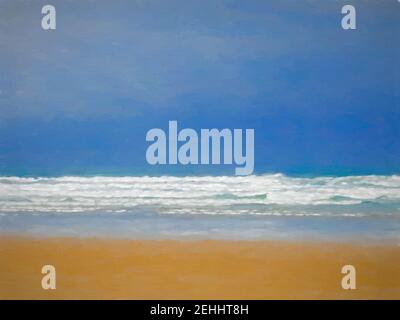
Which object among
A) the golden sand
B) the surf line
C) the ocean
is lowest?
the golden sand

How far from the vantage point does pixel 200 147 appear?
2.25m

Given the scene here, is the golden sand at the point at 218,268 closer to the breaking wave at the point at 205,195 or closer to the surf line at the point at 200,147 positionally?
the breaking wave at the point at 205,195

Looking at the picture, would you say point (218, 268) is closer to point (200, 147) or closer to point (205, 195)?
point (205, 195)

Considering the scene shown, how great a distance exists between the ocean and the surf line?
0.06 metres

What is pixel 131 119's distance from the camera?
2.25m

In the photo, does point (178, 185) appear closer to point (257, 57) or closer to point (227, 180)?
point (227, 180)

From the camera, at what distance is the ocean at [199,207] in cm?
224

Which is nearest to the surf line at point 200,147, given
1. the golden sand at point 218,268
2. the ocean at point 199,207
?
the ocean at point 199,207

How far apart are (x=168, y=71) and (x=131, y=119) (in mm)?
223

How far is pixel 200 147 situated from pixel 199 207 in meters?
0.22

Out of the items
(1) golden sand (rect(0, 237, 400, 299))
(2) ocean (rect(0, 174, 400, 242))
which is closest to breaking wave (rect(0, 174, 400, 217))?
(2) ocean (rect(0, 174, 400, 242))

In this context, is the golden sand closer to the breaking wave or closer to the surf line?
the breaking wave

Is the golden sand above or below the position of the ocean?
below

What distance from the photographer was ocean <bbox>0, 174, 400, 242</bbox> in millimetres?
2238
